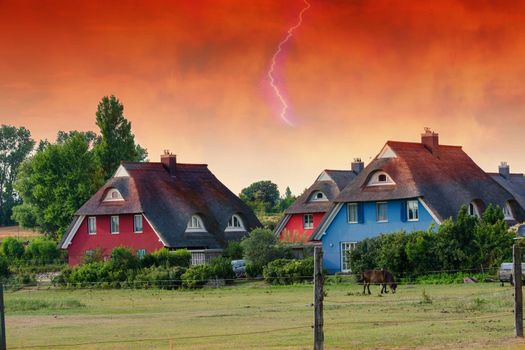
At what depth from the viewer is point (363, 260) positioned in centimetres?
6041

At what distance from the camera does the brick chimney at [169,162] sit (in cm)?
8562

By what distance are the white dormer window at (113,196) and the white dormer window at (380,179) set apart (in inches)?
819

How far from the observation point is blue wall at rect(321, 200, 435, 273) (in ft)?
223

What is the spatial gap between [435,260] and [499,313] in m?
25.6

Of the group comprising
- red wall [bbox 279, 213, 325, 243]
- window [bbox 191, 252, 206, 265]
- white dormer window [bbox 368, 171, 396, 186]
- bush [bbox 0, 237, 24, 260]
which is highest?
white dormer window [bbox 368, 171, 396, 186]

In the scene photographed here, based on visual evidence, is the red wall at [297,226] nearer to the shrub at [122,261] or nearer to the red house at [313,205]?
the red house at [313,205]

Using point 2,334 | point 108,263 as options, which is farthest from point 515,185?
point 2,334

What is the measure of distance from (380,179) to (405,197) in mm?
3287

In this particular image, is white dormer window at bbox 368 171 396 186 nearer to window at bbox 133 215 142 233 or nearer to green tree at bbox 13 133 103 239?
window at bbox 133 215 142 233

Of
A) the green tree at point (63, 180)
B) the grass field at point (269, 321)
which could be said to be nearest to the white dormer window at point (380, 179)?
the grass field at point (269, 321)

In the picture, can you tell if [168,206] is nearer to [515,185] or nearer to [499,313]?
[515,185]

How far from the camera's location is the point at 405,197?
67625 millimetres

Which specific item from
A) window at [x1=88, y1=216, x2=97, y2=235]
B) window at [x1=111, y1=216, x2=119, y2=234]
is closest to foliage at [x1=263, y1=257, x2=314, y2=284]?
window at [x1=111, y1=216, x2=119, y2=234]

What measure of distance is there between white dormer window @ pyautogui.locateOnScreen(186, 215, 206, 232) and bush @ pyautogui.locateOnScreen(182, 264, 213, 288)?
59.4 feet
